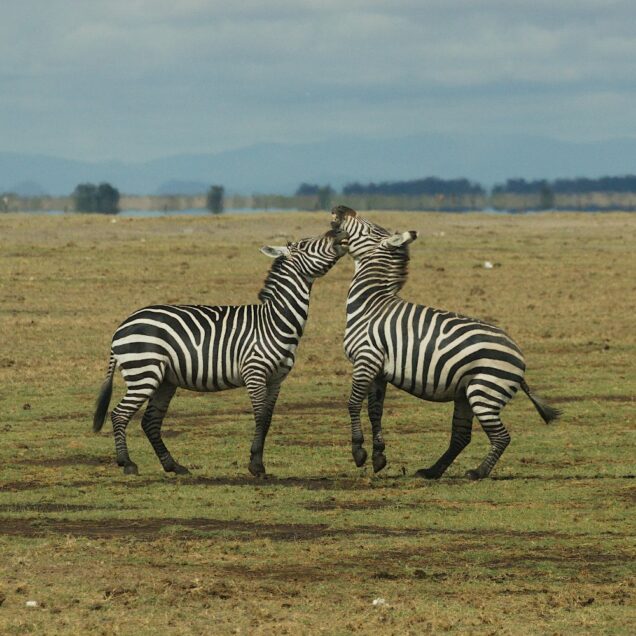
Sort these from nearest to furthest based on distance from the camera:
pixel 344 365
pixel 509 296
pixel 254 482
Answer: pixel 254 482 < pixel 344 365 < pixel 509 296

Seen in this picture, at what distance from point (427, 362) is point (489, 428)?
2.60ft

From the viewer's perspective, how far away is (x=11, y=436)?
16094mm

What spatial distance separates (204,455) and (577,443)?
12.6ft

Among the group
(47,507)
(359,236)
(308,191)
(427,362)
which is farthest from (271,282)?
(308,191)

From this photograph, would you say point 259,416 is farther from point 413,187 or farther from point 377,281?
point 413,187

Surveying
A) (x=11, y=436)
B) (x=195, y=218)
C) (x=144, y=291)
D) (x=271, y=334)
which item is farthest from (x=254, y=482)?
(x=195, y=218)

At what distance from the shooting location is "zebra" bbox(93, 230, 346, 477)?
1377 cm

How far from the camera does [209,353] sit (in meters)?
13.8

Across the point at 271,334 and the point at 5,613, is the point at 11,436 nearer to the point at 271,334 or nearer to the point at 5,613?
the point at 271,334

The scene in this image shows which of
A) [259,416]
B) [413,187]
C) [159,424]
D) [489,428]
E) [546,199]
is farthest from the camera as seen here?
[413,187]

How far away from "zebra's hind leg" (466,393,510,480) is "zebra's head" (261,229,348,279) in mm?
1946

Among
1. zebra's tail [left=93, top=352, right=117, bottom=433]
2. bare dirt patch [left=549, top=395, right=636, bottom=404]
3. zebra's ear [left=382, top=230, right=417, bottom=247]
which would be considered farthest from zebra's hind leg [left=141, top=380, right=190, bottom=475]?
bare dirt patch [left=549, top=395, right=636, bottom=404]

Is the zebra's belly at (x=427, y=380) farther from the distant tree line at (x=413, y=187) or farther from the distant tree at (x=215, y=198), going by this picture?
the distant tree line at (x=413, y=187)

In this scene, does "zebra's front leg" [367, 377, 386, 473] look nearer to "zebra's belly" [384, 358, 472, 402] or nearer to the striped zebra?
the striped zebra
